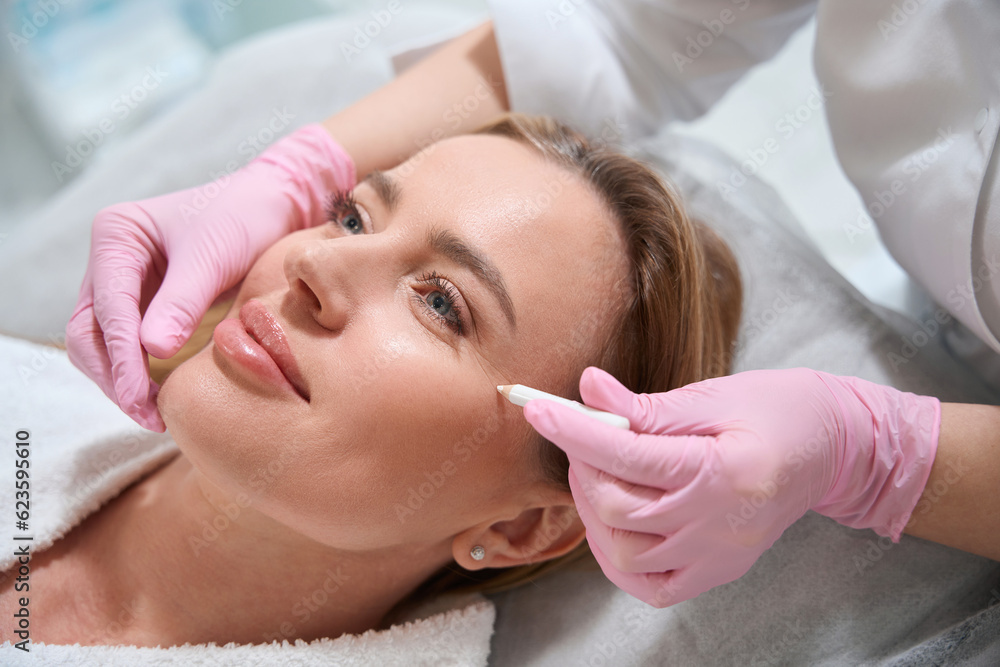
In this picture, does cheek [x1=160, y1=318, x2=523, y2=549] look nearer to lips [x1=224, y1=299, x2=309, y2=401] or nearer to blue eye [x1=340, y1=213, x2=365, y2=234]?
lips [x1=224, y1=299, x2=309, y2=401]

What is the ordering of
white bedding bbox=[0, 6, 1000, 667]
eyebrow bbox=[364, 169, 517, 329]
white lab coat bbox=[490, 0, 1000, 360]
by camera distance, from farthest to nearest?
white bedding bbox=[0, 6, 1000, 667]
white lab coat bbox=[490, 0, 1000, 360]
eyebrow bbox=[364, 169, 517, 329]

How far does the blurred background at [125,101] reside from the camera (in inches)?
76.5

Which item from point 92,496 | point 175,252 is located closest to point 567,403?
point 175,252

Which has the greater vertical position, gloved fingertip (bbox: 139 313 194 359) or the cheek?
gloved fingertip (bbox: 139 313 194 359)

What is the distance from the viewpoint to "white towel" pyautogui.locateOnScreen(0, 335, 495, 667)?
1.09 meters

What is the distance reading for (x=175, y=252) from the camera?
1.17 meters

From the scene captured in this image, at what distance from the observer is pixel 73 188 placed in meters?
1.75

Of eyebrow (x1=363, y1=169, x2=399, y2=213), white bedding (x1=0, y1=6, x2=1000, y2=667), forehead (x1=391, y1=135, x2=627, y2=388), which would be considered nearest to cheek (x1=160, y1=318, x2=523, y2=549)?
forehead (x1=391, y1=135, x2=627, y2=388)

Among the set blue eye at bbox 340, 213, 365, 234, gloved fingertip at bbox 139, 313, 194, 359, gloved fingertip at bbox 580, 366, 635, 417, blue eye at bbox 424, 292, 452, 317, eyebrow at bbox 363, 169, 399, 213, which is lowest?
gloved fingertip at bbox 139, 313, 194, 359

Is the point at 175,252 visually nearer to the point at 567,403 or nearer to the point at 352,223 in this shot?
the point at 352,223

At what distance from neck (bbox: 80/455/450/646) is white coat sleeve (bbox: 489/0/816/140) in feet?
3.18

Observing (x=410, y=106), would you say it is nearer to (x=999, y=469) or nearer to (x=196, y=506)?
(x=196, y=506)

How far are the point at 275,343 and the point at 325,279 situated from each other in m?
0.11

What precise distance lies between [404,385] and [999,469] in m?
0.85
